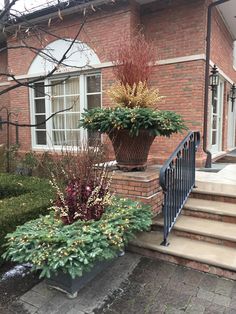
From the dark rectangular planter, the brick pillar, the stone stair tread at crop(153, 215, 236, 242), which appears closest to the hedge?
the dark rectangular planter

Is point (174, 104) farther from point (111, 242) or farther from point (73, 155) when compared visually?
point (111, 242)

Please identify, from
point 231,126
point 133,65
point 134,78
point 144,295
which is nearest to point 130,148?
point 134,78

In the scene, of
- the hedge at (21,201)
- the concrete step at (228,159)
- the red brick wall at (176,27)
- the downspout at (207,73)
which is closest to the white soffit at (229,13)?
the downspout at (207,73)

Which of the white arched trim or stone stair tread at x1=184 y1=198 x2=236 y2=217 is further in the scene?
the white arched trim

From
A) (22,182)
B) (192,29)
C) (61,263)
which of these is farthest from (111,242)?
(192,29)

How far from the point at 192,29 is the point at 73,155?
163 inches

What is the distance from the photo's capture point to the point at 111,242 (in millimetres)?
2355

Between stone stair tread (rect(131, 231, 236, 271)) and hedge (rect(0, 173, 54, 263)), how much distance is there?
128cm

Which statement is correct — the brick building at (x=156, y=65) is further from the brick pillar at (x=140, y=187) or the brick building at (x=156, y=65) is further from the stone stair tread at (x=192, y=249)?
the stone stair tread at (x=192, y=249)

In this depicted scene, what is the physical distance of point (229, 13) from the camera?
6.46 metres

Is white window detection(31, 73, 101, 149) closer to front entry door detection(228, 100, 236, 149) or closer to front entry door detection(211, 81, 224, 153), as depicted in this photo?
front entry door detection(211, 81, 224, 153)

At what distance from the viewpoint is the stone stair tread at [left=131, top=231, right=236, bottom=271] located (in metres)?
2.69

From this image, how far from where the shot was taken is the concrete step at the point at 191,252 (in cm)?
266

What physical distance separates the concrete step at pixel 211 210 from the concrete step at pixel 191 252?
0.44m
